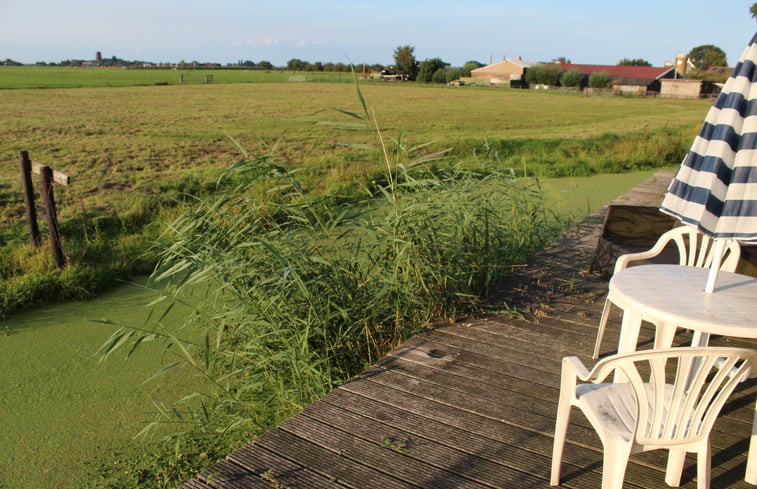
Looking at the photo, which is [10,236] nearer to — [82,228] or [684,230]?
[82,228]

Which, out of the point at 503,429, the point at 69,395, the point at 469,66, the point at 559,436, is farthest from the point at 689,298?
the point at 469,66

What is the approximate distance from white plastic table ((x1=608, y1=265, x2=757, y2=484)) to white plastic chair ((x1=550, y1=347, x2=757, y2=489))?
0.81 feet

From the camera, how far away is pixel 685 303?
81.0 inches

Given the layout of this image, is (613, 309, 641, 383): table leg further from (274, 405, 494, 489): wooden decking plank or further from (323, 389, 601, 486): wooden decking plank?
(274, 405, 494, 489): wooden decking plank

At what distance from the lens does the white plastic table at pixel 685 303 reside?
1900mm

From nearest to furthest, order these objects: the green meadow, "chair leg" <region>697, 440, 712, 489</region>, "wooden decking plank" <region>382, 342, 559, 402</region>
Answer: "chair leg" <region>697, 440, 712, 489</region>
"wooden decking plank" <region>382, 342, 559, 402</region>
the green meadow

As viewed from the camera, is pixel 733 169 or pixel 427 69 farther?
pixel 427 69

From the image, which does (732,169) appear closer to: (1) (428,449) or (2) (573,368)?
(2) (573,368)

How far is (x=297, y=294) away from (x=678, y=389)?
6.71ft

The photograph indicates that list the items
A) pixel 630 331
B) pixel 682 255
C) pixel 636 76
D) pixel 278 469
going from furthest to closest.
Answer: pixel 636 76
pixel 682 255
pixel 630 331
pixel 278 469

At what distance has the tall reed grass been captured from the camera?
2967 millimetres

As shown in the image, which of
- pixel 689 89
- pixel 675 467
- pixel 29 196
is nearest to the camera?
pixel 675 467

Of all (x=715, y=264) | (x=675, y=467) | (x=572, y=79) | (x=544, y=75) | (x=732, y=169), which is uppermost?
(x=544, y=75)

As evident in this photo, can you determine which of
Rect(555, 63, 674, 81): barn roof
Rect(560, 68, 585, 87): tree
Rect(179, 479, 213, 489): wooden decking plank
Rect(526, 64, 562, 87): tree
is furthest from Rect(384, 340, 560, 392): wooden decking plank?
Rect(555, 63, 674, 81): barn roof
